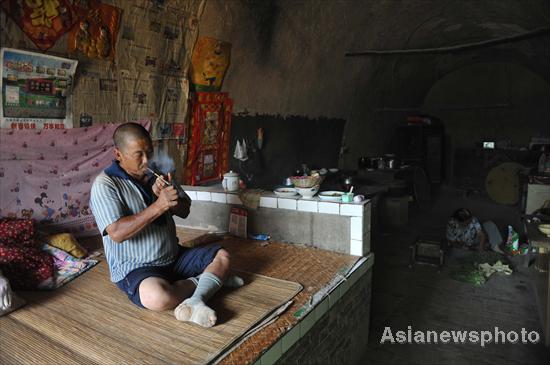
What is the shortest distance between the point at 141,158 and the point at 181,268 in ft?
2.62

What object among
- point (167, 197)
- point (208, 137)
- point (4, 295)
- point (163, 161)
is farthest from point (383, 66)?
point (4, 295)

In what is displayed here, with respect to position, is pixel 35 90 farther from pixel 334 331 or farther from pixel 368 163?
pixel 368 163

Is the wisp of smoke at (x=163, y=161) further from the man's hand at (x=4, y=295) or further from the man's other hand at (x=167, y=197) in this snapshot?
the man's other hand at (x=167, y=197)

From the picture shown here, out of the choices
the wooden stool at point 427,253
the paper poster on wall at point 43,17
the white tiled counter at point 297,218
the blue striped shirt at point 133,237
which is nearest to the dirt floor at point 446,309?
the wooden stool at point 427,253

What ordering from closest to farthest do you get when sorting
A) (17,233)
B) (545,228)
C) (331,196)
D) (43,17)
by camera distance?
(17,233) < (43,17) < (331,196) < (545,228)

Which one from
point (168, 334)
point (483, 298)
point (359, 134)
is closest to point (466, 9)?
point (359, 134)

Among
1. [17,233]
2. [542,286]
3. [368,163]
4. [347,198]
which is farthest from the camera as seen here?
[368,163]

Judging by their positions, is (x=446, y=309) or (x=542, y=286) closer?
(x=542, y=286)

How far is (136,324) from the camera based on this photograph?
2.31 m

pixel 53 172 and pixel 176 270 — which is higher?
pixel 53 172

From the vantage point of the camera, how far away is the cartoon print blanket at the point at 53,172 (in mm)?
3320

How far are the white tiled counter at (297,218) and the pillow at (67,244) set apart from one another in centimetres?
113

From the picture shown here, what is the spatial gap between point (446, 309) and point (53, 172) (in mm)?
4148

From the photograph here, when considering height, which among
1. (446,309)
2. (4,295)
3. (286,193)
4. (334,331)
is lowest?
(446,309)
